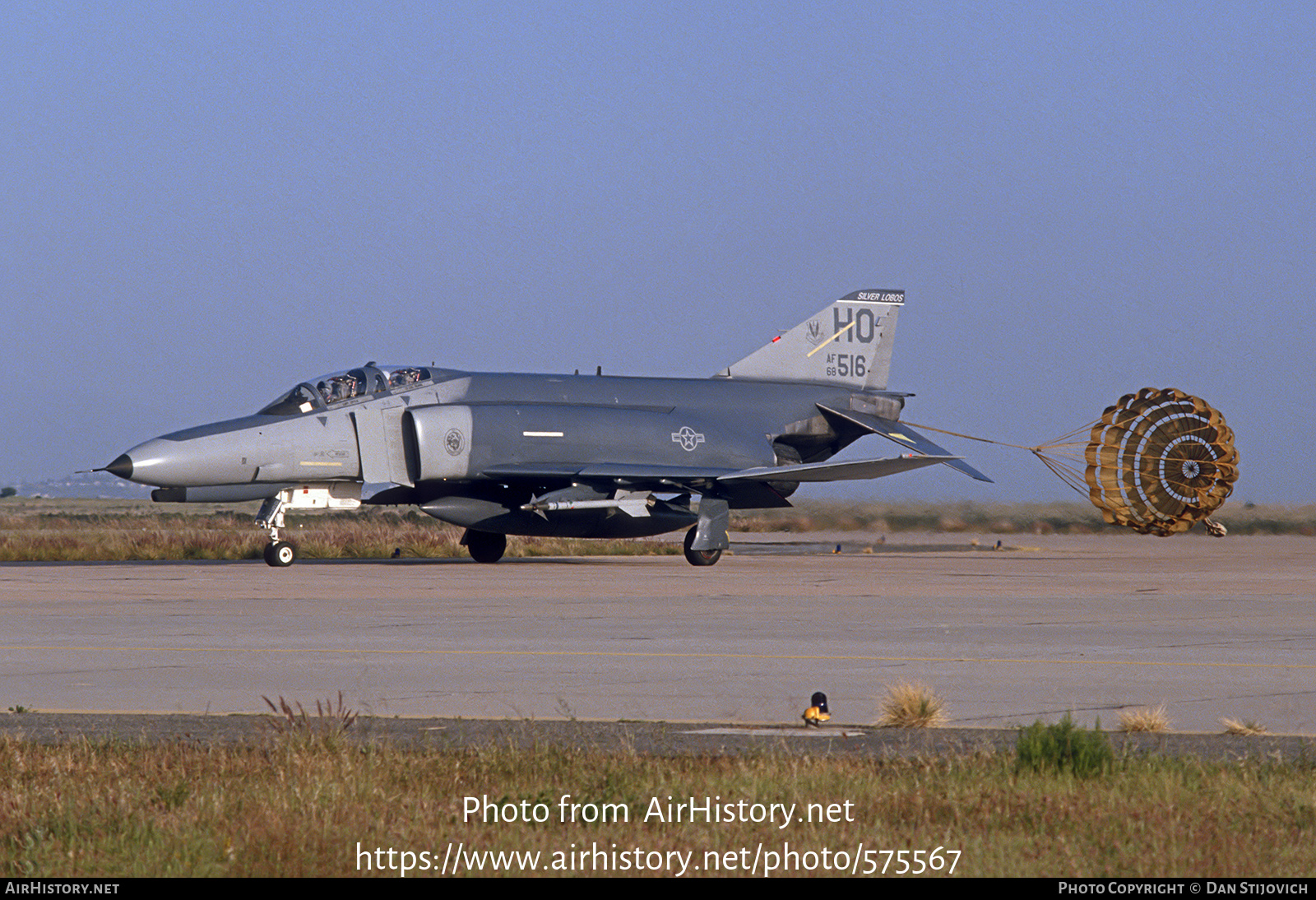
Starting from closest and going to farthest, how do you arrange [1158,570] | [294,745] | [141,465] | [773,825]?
[773,825] < [294,745] < [141,465] < [1158,570]

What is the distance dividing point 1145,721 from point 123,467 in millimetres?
19042

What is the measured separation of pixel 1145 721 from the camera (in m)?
8.14

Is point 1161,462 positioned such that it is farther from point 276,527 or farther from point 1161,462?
point 276,527

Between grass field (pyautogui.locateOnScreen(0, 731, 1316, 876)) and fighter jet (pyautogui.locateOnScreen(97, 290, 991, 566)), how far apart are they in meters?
18.5

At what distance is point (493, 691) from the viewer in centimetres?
993

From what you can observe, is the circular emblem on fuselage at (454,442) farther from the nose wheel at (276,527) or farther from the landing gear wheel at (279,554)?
the landing gear wheel at (279,554)

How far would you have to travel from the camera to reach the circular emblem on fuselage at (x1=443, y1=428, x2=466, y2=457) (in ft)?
85.8

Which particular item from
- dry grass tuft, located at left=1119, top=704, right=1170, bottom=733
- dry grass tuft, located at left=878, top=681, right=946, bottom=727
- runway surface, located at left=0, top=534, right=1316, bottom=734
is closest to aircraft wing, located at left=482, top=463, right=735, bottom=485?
runway surface, located at left=0, top=534, right=1316, bottom=734

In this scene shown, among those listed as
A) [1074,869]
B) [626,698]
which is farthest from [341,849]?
[626,698]

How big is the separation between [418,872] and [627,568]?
21602 millimetres

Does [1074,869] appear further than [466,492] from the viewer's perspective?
No

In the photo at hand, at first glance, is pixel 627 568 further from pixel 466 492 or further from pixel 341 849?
pixel 341 849

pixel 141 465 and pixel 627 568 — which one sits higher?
pixel 141 465

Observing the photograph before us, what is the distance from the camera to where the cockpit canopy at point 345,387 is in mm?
25844
